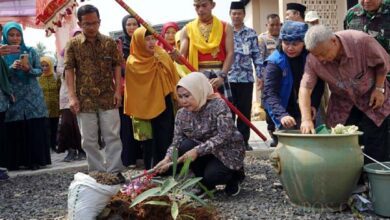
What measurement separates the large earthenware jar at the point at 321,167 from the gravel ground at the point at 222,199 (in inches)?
4.2

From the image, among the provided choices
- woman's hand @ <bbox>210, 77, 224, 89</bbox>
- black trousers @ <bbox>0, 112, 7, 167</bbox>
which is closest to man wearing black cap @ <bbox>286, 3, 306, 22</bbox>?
woman's hand @ <bbox>210, 77, 224, 89</bbox>

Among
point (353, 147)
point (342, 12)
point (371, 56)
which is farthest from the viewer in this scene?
point (342, 12)

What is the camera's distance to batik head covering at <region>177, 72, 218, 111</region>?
348cm

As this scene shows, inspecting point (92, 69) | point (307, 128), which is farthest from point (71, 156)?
point (307, 128)

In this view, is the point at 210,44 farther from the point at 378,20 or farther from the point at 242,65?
the point at 378,20

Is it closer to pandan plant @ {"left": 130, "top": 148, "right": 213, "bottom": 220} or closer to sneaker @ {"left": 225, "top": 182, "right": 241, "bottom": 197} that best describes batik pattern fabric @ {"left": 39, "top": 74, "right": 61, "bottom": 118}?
sneaker @ {"left": 225, "top": 182, "right": 241, "bottom": 197}

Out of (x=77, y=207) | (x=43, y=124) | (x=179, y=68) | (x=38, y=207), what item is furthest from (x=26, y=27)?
(x=77, y=207)

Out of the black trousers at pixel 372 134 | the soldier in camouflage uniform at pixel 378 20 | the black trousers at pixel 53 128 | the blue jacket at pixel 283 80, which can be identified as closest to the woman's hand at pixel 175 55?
the blue jacket at pixel 283 80

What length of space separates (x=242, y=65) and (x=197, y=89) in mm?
2282

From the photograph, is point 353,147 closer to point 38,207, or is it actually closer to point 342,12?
point 38,207

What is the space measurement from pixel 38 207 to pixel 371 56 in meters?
2.75

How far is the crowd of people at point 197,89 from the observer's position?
3.44 meters

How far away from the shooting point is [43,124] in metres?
5.48

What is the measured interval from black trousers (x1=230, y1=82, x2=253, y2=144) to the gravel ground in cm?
63
